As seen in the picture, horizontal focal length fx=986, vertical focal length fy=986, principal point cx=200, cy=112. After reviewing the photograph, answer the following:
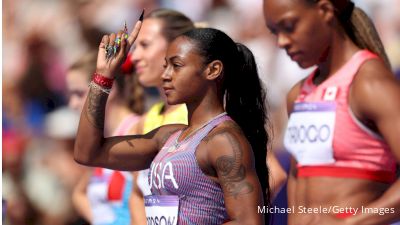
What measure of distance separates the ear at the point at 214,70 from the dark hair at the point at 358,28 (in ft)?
2.46

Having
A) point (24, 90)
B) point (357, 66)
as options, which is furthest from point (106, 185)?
point (357, 66)

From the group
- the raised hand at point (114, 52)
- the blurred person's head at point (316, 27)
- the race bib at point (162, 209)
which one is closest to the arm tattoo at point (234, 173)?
the race bib at point (162, 209)

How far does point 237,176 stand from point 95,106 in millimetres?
731

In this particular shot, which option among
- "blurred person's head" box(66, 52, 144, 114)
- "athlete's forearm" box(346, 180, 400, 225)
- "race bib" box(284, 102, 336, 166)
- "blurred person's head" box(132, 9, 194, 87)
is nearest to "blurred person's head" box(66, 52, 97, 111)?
"blurred person's head" box(66, 52, 144, 114)

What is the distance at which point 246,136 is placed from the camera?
389 cm

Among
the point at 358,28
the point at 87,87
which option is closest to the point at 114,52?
the point at 358,28

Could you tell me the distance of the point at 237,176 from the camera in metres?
3.58

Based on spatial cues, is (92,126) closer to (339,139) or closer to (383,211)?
(339,139)

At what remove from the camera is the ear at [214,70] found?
3.84 m

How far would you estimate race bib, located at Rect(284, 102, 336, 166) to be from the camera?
423cm

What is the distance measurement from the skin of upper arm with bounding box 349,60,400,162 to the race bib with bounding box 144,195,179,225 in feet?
2.99

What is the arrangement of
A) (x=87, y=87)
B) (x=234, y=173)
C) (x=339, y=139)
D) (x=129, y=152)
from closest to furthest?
(x=234, y=173) → (x=129, y=152) → (x=339, y=139) → (x=87, y=87)

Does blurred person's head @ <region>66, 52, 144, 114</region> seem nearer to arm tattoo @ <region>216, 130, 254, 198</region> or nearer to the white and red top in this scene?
the white and red top

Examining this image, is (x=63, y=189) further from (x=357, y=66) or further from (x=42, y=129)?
(x=357, y=66)
